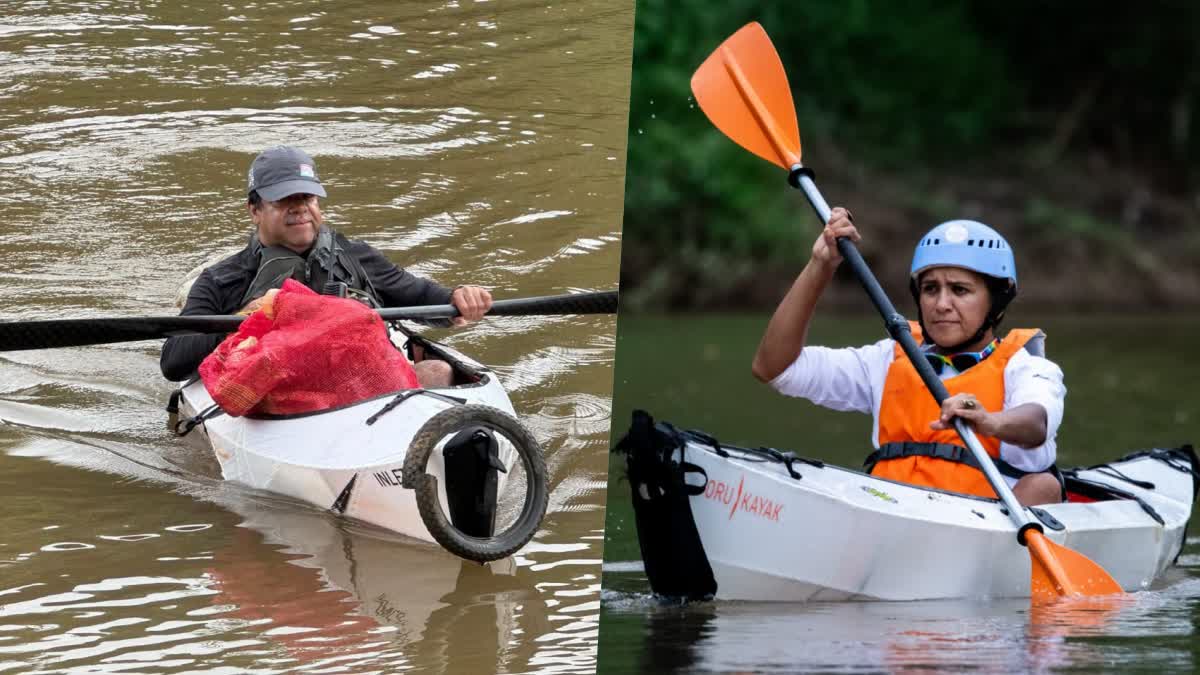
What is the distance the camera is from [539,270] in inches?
301

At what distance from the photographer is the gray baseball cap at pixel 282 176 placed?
490 cm

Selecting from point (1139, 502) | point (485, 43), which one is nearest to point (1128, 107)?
point (485, 43)

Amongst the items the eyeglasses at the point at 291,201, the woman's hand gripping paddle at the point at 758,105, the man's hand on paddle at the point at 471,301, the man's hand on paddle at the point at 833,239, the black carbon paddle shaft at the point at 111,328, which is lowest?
the black carbon paddle shaft at the point at 111,328

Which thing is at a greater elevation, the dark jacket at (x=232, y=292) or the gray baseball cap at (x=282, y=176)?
the gray baseball cap at (x=282, y=176)

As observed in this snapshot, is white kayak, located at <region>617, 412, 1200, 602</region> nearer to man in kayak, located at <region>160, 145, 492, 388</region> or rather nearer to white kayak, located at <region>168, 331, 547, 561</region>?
white kayak, located at <region>168, 331, 547, 561</region>

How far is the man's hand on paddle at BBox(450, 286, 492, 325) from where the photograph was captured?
4.89 meters

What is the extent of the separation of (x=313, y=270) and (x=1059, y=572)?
2.29 meters

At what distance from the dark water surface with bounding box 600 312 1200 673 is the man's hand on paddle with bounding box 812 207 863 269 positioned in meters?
0.84

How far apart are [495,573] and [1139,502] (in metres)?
1.88

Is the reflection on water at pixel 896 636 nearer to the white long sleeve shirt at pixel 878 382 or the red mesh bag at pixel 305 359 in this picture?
the white long sleeve shirt at pixel 878 382

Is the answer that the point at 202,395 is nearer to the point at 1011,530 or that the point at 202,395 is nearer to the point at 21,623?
the point at 21,623

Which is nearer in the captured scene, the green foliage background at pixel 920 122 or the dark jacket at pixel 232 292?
the dark jacket at pixel 232 292

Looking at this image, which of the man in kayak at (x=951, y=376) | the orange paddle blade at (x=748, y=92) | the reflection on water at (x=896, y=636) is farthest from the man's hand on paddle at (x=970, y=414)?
the orange paddle blade at (x=748, y=92)

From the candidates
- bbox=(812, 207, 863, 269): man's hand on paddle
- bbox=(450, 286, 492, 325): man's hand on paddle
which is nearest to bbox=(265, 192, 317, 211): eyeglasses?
bbox=(450, 286, 492, 325): man's hand on paddle
